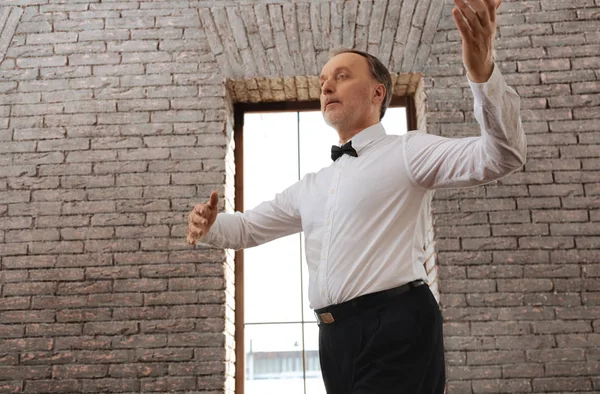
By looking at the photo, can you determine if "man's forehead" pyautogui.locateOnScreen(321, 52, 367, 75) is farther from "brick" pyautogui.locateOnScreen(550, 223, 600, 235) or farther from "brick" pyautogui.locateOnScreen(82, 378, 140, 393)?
"brick" pyautogui.locateOnScreen(82, 378, 140, 393)

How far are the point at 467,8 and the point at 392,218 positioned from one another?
572 millimetres

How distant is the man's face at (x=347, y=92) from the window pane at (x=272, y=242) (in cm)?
178

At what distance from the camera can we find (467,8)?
1133mm

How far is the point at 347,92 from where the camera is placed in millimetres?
1823

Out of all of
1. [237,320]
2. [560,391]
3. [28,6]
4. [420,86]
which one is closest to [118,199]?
[237,320]

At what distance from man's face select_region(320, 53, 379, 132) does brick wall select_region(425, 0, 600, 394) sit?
1.51 metres

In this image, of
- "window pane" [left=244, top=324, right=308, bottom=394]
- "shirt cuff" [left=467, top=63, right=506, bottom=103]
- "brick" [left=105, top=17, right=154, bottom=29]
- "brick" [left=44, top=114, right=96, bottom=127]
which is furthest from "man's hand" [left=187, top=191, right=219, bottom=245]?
"brick" [left=105, top=17, right=154, bottom=29]

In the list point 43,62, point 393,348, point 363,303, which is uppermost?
point 43,62

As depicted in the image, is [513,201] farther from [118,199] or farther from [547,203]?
[118,199]

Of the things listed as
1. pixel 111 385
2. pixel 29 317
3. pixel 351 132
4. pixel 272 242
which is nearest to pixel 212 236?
pixel 351 132

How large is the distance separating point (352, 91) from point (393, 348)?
76 cm

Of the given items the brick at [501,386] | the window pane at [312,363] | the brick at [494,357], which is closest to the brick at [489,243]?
the brick at [494,357]

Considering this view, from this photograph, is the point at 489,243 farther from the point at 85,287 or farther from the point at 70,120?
the point at 70,120

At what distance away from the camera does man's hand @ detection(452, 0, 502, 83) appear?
1132mm
